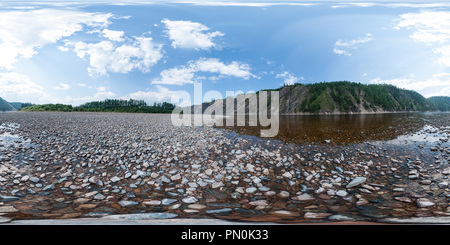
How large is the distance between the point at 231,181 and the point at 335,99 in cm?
14689

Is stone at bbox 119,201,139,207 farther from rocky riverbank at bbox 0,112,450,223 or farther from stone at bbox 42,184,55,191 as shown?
stone at bbox 42,184,55,191

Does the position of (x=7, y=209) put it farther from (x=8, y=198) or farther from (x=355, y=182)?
(x=355, y=182)

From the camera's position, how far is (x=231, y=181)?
618 cm

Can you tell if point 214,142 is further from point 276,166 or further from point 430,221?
point 430,221

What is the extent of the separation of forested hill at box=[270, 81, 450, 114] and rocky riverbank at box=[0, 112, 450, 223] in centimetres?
12080

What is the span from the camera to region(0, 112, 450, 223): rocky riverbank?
4383mm

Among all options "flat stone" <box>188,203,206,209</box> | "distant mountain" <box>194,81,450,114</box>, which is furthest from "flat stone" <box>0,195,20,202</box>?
"distant mountain" <box>194,81,450,114</box>

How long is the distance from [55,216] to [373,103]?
578 ft

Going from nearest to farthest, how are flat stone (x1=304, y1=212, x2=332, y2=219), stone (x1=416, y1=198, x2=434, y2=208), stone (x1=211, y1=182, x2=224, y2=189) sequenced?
flat stone (x1=304, y1=212, x2=332, y2=219), stone (x1=416, y1=198, x2=434, y2=208), stone (x1=211, y1=182, x2=224, y2=189)

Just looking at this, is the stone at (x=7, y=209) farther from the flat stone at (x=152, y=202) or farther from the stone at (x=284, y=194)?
the stone at (x=284, y=194)

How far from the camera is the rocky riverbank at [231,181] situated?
14.4 ft

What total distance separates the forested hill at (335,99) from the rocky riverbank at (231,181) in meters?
121

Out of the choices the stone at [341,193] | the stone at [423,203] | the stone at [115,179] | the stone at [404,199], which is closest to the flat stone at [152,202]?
the stone at [115,179]

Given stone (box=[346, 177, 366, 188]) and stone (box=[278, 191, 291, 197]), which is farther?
stone (box=[346, 177, 366, 188])
